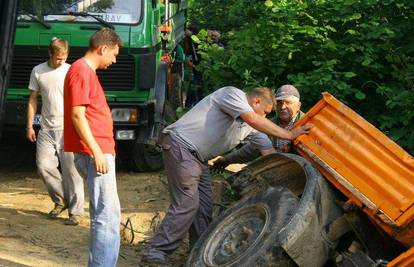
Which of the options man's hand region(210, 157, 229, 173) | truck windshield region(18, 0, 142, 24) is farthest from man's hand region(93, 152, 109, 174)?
truck windshield region(18, 0, 142, 24)

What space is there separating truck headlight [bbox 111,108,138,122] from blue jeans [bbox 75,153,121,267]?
12.5 feet

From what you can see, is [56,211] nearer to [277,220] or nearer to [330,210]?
[277,220]

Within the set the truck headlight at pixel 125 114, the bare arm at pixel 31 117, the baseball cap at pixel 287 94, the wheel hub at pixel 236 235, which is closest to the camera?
the wheel hub at pixel 236 235

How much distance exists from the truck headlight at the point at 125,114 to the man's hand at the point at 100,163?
404 cm

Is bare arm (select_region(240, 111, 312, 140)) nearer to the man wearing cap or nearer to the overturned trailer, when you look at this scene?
the overturned trailer

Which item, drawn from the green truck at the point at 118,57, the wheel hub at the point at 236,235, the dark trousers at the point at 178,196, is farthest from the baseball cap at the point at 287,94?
the green truck at the point at 118,57

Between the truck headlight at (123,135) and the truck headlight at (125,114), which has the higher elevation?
the truck headlight at (125,114)

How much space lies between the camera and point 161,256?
221 inches

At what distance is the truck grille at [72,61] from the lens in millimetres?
8570

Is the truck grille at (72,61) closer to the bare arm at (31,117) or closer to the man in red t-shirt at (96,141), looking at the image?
the bare arm at (31,117)

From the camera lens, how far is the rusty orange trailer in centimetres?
452

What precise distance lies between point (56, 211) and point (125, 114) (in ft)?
6.19

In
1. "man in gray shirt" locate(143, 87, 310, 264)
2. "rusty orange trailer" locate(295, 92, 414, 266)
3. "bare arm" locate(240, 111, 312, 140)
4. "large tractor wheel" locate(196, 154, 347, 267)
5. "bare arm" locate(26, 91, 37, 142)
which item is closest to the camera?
"rusty orange trailer" locate(295, 92, 414, 266)

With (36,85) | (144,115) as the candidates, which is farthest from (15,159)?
(36,85)
